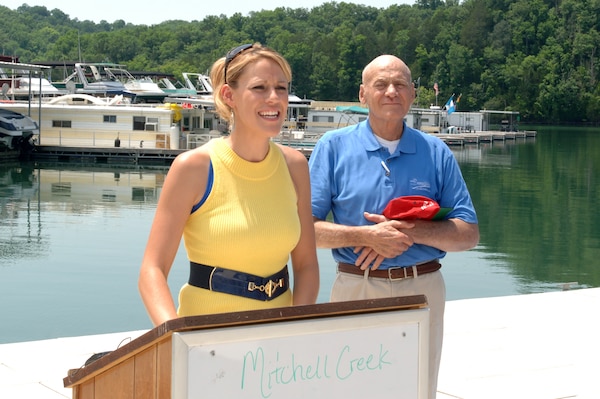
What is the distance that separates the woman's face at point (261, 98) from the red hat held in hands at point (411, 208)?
34.9 inches

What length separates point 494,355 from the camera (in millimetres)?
5457

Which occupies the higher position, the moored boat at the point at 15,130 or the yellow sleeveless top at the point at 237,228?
the yellow sleeveless top at the point at 237,228

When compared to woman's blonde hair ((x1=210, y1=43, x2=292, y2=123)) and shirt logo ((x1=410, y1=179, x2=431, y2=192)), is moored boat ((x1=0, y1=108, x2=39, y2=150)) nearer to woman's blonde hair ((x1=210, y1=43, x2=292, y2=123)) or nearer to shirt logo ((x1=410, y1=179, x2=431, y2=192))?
shirt logo ((x1=410, y1=179, x2=431, y2=192))

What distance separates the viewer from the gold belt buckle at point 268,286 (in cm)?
237

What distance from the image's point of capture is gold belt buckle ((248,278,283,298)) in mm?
2373

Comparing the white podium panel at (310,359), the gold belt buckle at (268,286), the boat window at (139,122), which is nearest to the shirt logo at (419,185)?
the gold belt buckle at (268,286)

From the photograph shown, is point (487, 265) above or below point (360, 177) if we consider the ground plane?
below

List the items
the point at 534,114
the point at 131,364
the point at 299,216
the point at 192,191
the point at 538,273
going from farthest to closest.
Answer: the point at 534,114 < the point at 538,273 < the point at 299,216 < the point at 192,191 < the point at 131,364

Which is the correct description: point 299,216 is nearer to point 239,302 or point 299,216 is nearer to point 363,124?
point 239,302

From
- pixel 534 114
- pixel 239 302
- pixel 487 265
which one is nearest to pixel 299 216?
pixel 239 302

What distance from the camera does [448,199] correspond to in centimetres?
344

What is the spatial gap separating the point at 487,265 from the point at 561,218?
28.3ft

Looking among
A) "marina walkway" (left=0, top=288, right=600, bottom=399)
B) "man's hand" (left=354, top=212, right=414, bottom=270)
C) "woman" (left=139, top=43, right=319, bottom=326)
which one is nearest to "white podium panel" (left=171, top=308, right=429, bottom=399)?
"woman" (left=139, top=43, right=319, bottom=326)

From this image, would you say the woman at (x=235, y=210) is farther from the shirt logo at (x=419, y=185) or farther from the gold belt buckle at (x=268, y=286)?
the shirt logo at (x=419, y=185)
